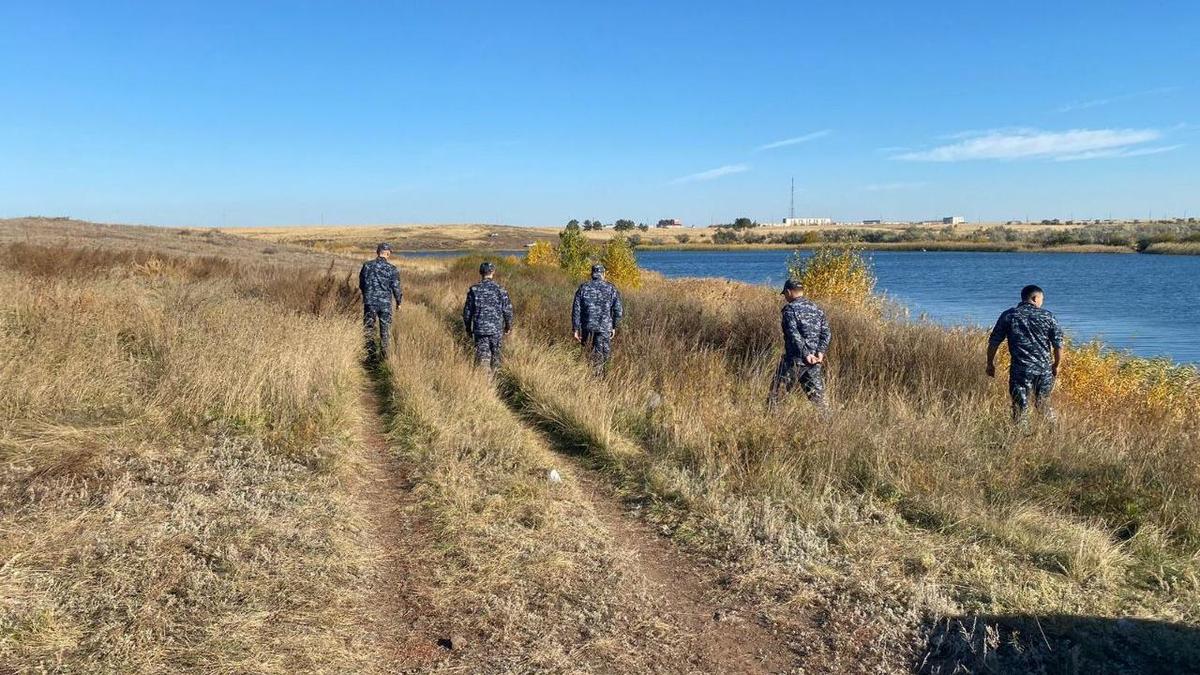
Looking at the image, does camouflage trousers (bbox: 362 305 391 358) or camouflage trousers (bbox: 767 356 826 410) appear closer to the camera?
camouflage trousers (bbox: 767 356 826 410)

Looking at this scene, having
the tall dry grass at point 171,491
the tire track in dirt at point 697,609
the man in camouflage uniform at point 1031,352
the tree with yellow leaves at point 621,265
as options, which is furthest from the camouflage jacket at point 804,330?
the tree with yellow leaves at point 621,265

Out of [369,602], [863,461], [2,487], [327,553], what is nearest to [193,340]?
→ [2,487]

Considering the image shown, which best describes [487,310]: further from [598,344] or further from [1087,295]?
[1087,295]

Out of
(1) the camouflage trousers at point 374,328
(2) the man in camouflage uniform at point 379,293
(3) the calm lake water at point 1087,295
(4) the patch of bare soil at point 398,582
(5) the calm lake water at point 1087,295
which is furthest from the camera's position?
(3) the calm lake water at point 1087,295

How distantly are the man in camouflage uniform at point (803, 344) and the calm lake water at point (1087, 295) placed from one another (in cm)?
483

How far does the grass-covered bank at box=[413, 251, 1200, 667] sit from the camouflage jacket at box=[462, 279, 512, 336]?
53cm

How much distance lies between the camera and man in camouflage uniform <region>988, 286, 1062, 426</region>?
26.6 feet

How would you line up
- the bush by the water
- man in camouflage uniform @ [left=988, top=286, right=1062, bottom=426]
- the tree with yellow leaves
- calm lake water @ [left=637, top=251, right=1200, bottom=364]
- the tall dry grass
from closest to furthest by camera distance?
1. the tall dry grass
2. man in camouflage uniform @ [left=988, top=286, right=1062, bottom=426]
3. the bush by the water
4. calm lake water @ [left=637, top=251, right=1200, bottom=364]
5. the tree with yellow leaves

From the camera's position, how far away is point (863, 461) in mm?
5871

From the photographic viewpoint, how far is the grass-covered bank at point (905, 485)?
4039 millimetres

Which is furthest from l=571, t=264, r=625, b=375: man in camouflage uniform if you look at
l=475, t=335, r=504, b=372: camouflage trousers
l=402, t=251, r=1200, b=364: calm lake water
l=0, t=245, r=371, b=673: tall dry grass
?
l=402, t=251, r=1200, b=364: calm lake water

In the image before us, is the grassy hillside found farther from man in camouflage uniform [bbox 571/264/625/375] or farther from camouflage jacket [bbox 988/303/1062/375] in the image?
man in camouflage uniform [bbox 571/264/625/375]

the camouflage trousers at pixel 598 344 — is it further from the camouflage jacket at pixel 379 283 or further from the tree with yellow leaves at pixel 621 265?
the tree with yellow leaves at pixel 621 265

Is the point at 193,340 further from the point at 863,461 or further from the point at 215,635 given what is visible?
Result: the point at 863,461
